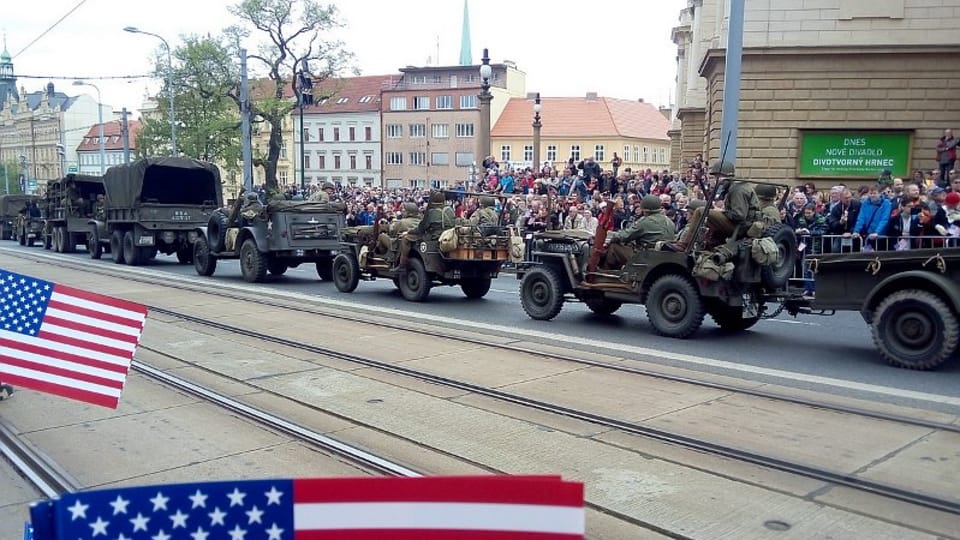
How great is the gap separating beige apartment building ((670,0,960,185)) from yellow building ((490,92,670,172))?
48729 millimetres

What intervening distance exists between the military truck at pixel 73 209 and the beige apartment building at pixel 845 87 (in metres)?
20.3

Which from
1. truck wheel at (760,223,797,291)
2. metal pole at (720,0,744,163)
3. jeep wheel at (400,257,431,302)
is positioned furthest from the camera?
jeep wheel at (400,257,431,302)

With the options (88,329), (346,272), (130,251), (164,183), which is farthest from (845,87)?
(88,329)

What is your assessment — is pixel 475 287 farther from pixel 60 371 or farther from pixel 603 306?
pixel 60 371

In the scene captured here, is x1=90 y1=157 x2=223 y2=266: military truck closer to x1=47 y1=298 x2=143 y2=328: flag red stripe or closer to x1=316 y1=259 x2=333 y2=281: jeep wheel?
x1=316 y1=259 x2=333 y2=281: jeep wheel

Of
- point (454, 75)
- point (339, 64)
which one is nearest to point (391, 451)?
point (339, 64)

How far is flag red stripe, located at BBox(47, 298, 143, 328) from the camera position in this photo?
16.7 feet

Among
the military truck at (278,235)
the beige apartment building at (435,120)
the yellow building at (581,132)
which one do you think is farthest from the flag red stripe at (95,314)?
the beige apartment building at (435,120)

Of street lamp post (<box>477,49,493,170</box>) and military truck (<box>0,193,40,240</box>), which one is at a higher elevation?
street lamp post (<box>477,49,493,170</box>)

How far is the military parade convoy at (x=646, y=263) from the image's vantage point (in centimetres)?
894

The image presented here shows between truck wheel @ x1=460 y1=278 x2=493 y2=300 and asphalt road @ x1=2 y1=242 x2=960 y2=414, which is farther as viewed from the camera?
truck wheel @ x1=460 y1=278 x2=493 y2=300

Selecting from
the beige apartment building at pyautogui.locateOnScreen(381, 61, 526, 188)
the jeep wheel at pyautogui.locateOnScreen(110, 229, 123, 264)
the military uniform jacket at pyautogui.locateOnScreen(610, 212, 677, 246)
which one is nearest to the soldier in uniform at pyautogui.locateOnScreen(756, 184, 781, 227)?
the military uniform jacket at pyautogui.locateOnScreen(610, 212, 677, 246)

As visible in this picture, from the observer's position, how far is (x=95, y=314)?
5180 mm

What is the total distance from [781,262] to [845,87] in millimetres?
14589
